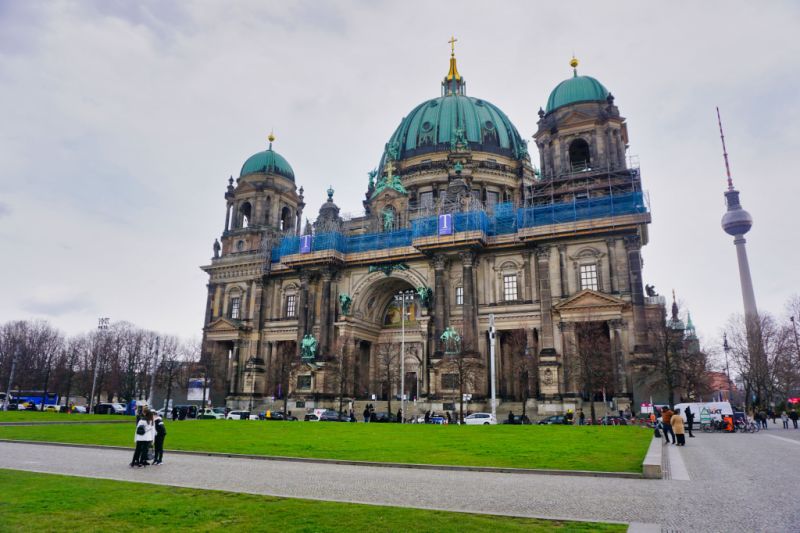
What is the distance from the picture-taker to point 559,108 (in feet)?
202

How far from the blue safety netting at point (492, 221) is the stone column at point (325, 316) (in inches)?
141

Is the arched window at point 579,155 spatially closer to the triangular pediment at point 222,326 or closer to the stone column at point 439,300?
the stone column at point 439,300

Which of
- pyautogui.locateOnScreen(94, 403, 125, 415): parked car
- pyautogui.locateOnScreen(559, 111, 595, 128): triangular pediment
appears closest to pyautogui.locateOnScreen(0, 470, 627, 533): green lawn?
pyautogui.locateOnScreen(94, 403, 125, 415): parked car

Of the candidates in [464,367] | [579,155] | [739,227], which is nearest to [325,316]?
[464,367]

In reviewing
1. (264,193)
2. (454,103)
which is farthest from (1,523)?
(454,103)

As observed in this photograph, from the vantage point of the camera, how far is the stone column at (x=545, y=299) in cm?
5350

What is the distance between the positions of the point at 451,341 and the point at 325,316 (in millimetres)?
16088

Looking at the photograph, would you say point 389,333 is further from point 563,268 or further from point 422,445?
point 422,445

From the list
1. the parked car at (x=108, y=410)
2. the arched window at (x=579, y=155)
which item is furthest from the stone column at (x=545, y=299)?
the parked car at (x=108, y=410)

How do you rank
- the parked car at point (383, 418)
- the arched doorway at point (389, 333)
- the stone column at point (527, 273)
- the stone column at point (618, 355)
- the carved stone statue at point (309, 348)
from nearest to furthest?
the parked car at point (383, 418), the stone column at point (618, 355), the stone column at point (527, 273), the carved stone statue at point (309, 348), the arched doorway at point (389, 333)

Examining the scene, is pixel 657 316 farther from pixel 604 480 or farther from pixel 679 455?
pixel 604 480

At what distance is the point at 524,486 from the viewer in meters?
13.3

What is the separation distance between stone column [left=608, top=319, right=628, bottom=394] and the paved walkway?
3044 centimetres

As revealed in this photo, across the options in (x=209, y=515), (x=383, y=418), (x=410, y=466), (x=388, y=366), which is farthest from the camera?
(x=388, y=366)
